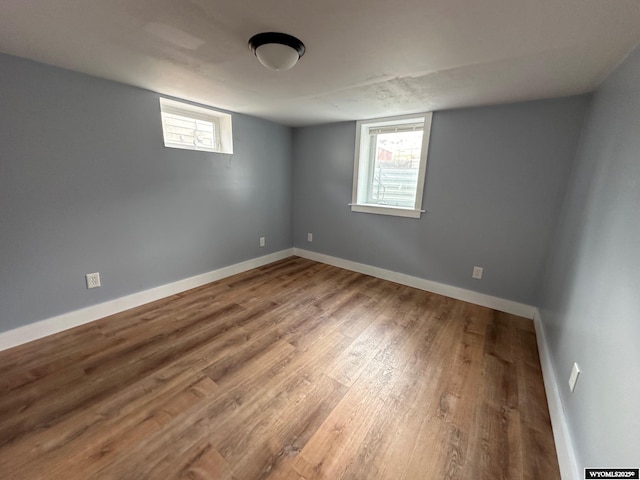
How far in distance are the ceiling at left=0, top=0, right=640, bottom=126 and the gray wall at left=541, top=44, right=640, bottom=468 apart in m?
0.37

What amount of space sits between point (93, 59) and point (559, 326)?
138 inches

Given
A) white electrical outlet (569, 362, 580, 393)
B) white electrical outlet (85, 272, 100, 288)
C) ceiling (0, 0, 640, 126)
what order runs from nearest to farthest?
ceiling (0, 0, 640, 126) < white electrical outlet (569, 362, 580, 393) < white electrical outlet (85, 272, 100, 288)

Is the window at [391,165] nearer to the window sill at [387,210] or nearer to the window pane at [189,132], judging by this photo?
the window sill at [387,210]

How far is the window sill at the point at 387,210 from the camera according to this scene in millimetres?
2939

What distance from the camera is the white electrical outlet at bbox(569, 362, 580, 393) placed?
1.20 m

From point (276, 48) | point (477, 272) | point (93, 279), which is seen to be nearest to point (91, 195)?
point (93, 279)

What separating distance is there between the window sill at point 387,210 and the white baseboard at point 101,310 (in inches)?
70.4

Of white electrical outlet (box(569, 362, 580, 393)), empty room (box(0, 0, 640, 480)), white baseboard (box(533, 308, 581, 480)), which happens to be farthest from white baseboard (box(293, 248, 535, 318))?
white electrical outlet (box(569, 362, 580, 393))

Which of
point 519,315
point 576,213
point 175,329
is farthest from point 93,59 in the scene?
point 519,315

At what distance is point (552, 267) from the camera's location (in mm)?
2049

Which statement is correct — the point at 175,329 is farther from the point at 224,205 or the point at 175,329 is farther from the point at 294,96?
the point at 294,96

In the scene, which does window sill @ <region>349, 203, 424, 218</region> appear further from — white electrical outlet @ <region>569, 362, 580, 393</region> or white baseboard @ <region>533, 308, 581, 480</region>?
white electrical outlet @ <region>569, 362, 580, 393</region>

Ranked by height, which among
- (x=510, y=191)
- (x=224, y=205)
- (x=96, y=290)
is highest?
(x=510, y=191)

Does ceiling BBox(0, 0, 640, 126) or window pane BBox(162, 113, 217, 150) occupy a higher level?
ceiling BBox(0, 0, 640, 126)
